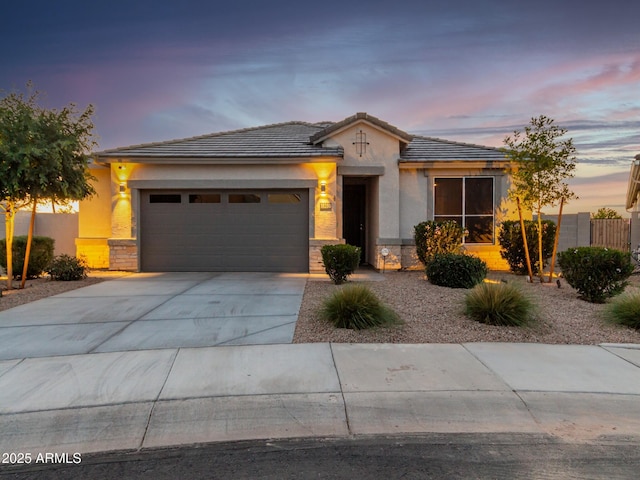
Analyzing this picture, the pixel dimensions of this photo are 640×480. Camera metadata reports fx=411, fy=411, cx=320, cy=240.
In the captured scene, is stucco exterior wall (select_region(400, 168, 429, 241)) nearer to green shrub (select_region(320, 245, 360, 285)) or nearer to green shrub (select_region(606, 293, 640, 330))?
green shrub (select_region(320, 245, 360, 285))

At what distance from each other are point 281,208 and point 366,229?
155 inches

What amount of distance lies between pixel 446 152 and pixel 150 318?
1090 centimetres

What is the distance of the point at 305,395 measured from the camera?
4.24 metres

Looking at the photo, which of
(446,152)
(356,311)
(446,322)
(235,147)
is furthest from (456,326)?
(235,147)

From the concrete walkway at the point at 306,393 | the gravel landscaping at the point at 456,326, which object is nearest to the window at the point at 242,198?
the gravel landscaping at the point at 456,326

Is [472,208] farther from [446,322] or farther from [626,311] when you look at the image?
[446,322]

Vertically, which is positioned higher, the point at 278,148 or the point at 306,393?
the point at 278,148

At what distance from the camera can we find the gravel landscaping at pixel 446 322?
20.2ft

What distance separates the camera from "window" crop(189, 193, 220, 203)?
43.6 feet

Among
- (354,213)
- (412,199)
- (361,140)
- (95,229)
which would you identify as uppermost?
(361,140)

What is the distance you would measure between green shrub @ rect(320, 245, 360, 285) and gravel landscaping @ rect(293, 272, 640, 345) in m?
1.38

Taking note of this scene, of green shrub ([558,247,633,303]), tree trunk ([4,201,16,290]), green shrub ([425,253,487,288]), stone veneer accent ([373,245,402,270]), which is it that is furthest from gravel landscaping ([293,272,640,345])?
tree trunk ([4,201,16,290])

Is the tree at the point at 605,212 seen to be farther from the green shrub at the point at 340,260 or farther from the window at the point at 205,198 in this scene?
the window at the point at 205,198

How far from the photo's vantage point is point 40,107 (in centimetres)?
977
